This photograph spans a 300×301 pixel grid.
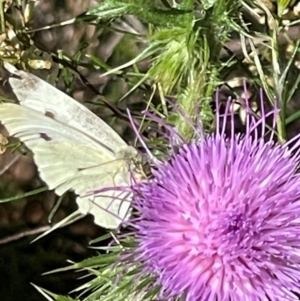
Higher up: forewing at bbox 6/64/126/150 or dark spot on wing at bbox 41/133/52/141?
forewing at bbox 6/64/126/150

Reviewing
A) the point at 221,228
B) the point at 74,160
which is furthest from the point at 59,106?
the point at 221,228

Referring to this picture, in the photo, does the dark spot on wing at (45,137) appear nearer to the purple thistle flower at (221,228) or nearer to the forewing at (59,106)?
the forewing at (59,106)

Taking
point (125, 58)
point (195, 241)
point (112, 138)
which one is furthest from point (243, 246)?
point (125, 58)

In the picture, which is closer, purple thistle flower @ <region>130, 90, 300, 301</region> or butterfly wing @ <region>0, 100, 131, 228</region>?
purple thistle flower @ <region>130, 90, 300, 301</region>

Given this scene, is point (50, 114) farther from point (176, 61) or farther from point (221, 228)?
point (221, 228)

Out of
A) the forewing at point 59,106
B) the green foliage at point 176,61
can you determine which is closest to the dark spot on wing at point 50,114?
the forewing at point 59,106

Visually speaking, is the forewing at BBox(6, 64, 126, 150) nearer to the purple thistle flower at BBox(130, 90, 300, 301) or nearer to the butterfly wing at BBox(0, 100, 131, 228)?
the butterfly wing at BBox(0, 100, 131, 228)

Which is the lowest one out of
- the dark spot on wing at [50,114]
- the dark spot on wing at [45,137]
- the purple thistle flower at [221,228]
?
the purple thistle flower at [221,228]

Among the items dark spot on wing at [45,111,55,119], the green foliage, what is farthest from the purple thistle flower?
dark spot on wing at [45,111,55,119]
